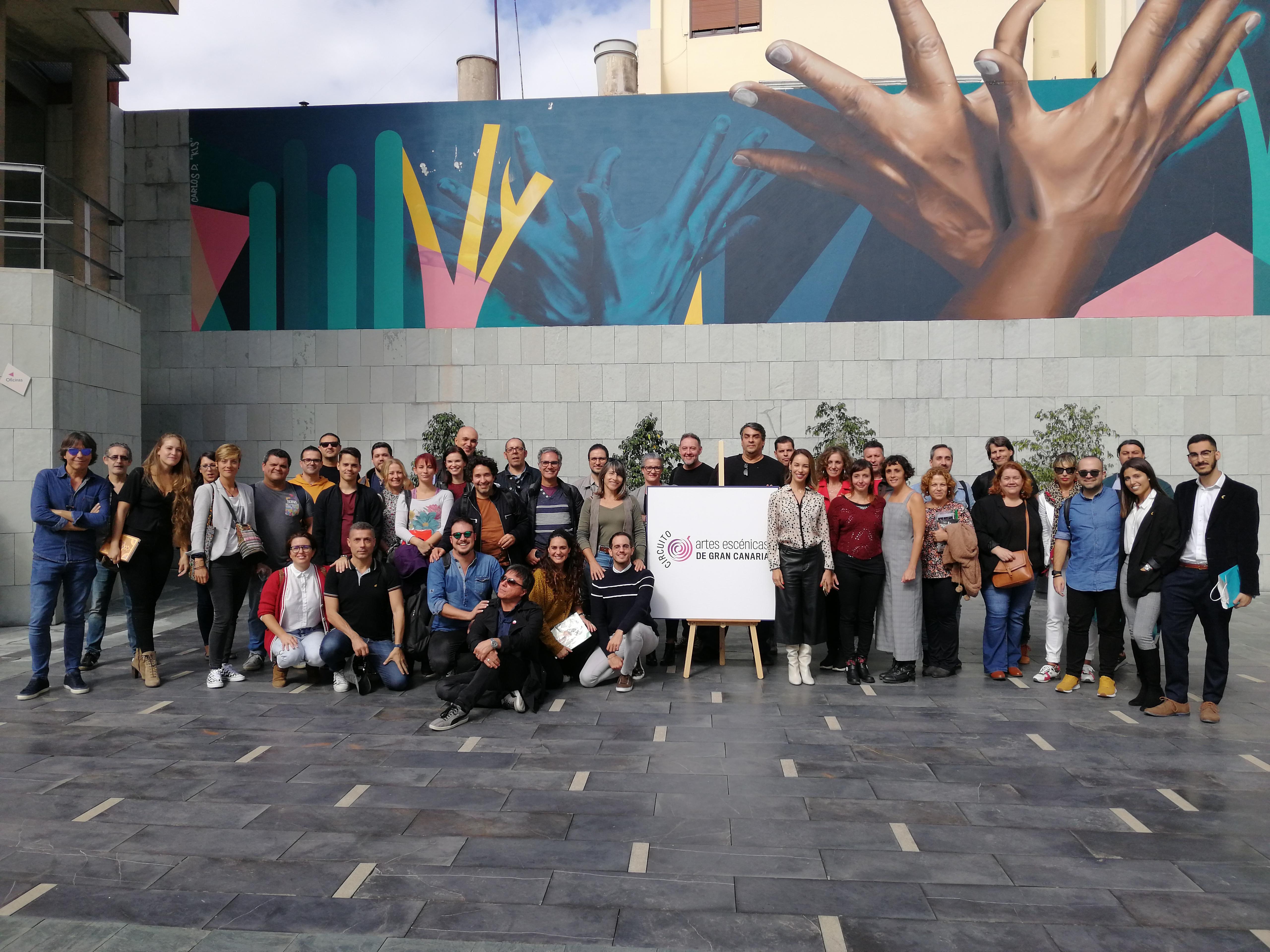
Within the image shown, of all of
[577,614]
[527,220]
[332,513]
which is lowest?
[577,614]

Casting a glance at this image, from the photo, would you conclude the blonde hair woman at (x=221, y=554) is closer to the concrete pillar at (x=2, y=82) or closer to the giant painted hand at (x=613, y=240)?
the concrete pillar at (x=2, y=82)

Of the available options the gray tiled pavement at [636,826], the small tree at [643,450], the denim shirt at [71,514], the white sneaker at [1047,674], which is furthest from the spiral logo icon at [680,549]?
the denim shirt at [71,514]

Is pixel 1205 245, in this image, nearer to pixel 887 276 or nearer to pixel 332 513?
pixel 887 276

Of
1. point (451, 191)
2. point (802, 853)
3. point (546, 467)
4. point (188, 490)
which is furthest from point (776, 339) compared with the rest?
point (802, 853)

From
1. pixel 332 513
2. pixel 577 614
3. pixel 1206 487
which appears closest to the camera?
pixel 1206 487

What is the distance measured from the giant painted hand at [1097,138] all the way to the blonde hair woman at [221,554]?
10009mm

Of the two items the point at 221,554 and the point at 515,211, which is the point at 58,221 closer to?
the point at 221,554

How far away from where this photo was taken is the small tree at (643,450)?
37.7ft

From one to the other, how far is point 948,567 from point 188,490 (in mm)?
5703

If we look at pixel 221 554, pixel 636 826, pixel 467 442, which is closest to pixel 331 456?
pixel 467 442

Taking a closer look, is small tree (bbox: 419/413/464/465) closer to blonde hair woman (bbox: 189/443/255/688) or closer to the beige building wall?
blonde hair woman (bbox: 189/443/255/688)

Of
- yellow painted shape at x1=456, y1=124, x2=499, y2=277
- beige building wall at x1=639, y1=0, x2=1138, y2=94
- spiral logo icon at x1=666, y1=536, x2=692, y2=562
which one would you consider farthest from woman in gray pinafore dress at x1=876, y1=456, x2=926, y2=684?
beige building wall at x1=639, y1=0, x2=1138, y2=94

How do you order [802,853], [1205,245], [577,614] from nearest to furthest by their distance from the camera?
[802,853], [577,614], [1205,245]

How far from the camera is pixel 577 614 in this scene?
6648 mm
